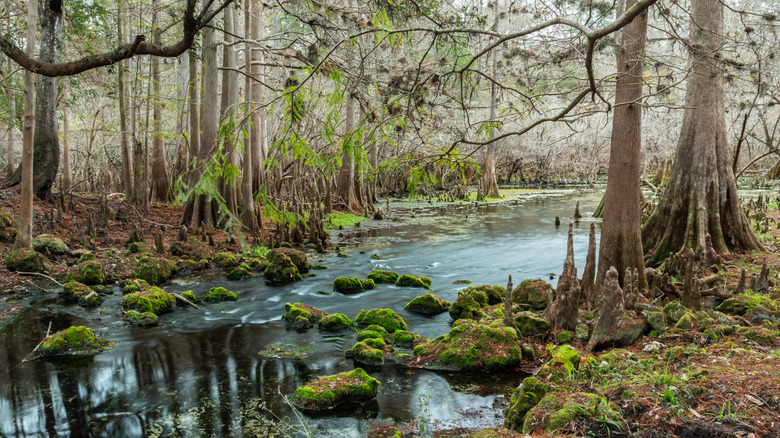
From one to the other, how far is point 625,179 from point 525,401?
10.9ft

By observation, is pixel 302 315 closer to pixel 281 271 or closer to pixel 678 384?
pixel 281 271

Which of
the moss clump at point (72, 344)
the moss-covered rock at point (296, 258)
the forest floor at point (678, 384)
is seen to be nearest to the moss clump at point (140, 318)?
the moss clump at point (72, 344)

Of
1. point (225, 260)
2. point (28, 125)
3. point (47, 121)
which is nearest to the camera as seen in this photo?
point (28, 125)

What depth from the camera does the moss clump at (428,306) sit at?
751cm

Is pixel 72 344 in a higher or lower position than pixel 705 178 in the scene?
lower

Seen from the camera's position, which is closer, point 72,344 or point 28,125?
point 72,344

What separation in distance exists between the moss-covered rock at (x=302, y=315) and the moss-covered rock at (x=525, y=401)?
371 centimetres

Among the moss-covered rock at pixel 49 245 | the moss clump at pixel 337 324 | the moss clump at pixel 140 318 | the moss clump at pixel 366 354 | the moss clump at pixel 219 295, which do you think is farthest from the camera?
the moss-covered rock at pixel 49 245

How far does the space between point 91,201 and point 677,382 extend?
13040 millimetres

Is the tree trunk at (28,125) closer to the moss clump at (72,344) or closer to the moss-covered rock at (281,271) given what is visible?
the moss clump at (72,344)

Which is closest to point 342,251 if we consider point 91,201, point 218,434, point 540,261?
point 540,261

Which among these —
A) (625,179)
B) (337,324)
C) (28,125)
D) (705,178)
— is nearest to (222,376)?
(337,324)

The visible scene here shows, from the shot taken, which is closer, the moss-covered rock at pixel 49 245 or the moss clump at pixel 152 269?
the moss clump at pixel 152 269

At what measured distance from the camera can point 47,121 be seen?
1096 cm
